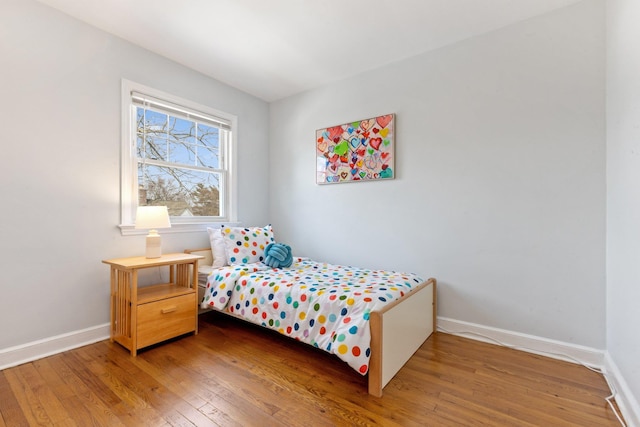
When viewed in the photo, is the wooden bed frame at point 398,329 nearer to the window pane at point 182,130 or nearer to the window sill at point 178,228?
the window sill at point 178,228

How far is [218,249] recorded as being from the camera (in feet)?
9.51

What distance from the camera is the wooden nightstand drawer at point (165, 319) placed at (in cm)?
212

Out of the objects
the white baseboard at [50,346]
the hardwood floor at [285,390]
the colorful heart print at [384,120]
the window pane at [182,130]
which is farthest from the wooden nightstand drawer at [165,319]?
the colorful heart print at [384,120]

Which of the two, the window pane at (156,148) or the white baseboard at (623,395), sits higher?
the window pane at (156,148)

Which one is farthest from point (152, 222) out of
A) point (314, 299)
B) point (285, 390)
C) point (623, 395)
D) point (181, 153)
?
point (623, 395)

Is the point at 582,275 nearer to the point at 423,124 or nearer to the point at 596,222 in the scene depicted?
the point at 596,222

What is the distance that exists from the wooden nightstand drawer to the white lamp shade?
60cm

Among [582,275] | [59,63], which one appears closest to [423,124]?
[582,275]

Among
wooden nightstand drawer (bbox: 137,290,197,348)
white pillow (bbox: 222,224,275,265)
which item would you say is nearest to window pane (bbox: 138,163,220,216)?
white pillow (bbox: 222,224,275,265)

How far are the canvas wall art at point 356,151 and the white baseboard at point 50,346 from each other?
247 centimetres

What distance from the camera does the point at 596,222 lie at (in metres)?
1.98

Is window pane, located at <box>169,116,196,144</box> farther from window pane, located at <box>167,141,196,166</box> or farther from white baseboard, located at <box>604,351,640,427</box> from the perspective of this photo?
white baseboard, located at <box>604,351,640,427</box>

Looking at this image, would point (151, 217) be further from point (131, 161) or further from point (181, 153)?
point (181, 153)

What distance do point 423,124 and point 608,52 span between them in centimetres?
125
